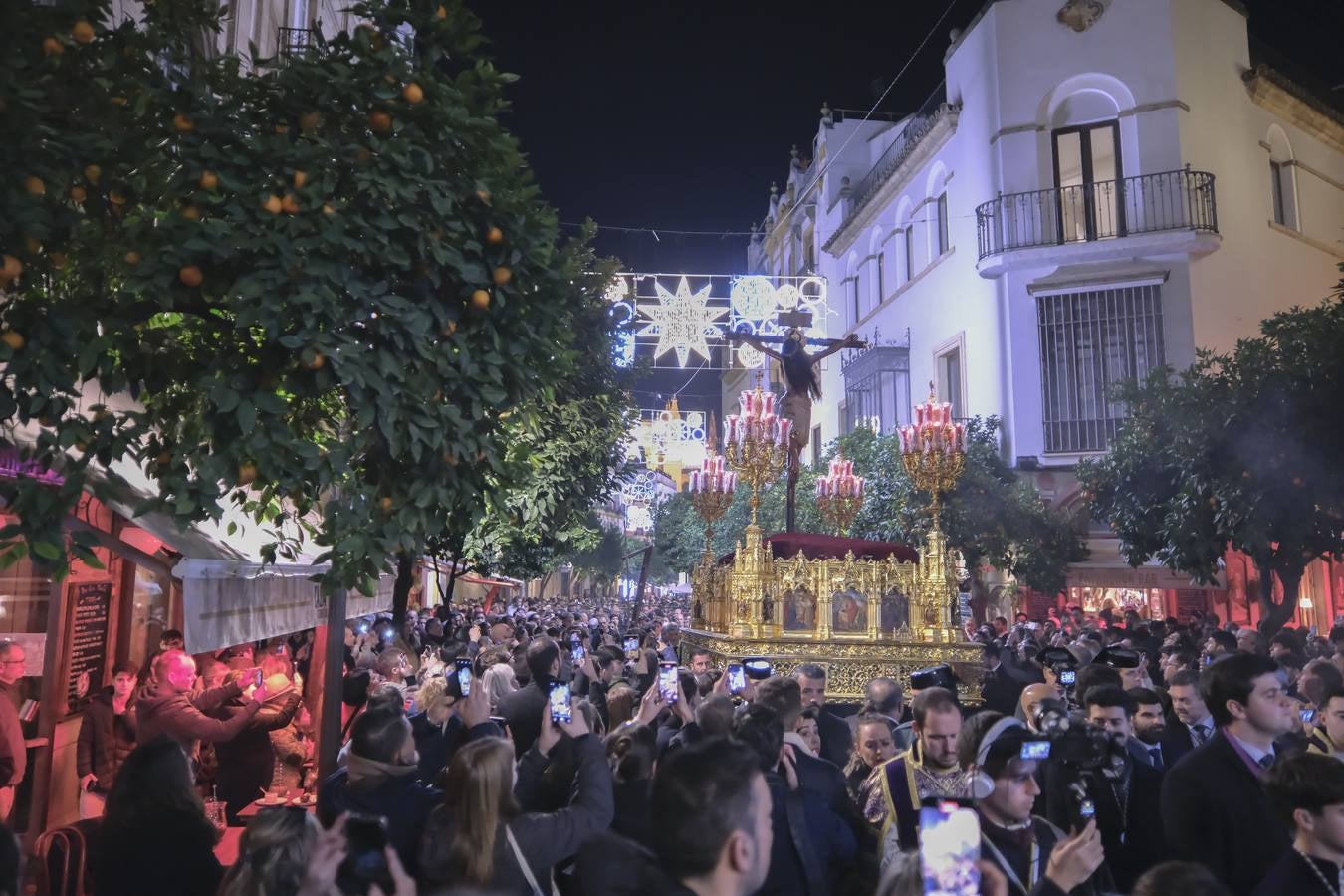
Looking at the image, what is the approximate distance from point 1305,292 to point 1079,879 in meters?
29.5

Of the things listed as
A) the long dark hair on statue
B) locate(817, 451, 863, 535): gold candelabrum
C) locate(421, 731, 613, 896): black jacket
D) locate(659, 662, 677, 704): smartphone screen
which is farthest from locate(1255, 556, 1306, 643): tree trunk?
locate(421, 731, 613, 896): black jacket

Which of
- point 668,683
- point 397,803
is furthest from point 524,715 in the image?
point 397,803

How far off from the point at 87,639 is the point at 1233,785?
948 centimetres

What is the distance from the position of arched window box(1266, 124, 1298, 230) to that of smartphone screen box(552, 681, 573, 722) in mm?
28821

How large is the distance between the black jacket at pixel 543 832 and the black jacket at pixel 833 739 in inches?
126

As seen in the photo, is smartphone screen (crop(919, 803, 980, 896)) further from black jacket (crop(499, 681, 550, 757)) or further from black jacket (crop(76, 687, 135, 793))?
black jacket (crop(76, 687, 135, 793))

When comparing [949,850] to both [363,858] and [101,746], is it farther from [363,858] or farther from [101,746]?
[101,746]

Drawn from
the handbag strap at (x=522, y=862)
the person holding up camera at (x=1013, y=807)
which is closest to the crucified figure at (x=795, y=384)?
the person holding up camera at (x=1013, y=807)

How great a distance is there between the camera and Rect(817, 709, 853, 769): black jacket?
7.17 m

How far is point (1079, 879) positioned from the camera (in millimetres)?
3111

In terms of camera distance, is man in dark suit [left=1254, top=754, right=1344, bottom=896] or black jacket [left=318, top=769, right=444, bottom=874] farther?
black jacket [left=318, top=769, right=444, bottom=874]

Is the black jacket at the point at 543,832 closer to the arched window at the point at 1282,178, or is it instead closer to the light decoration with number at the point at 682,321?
the light decoration with number at the point at 682,321

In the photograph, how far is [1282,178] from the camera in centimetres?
2773

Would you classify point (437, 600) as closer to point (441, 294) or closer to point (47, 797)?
point (47, 797)
